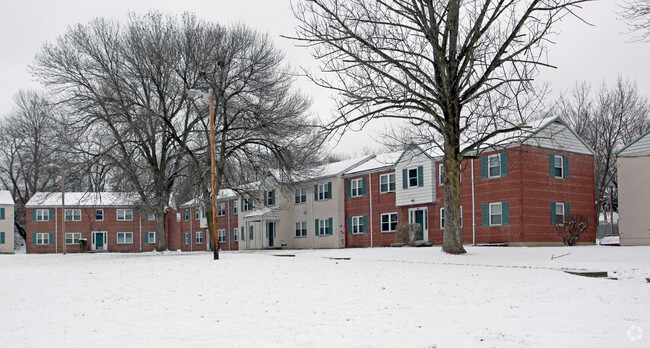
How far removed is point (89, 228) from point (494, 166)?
166 feet

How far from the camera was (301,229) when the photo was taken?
1861 inches

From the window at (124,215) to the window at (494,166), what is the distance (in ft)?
158

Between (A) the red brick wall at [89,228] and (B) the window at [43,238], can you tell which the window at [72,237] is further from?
(B) the window at [43,238]

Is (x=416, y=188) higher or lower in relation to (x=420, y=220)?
higher

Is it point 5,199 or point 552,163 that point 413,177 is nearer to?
point 552,163

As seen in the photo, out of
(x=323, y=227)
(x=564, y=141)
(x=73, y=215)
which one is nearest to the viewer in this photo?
(x=564, y=141)

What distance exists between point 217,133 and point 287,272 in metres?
18.4

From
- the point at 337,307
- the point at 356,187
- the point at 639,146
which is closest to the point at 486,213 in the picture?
the point at 639,146

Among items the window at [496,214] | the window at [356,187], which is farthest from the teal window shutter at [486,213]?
the window at [356,187]

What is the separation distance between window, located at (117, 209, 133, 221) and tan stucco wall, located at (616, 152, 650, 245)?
53924 mm

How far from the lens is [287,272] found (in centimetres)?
1714

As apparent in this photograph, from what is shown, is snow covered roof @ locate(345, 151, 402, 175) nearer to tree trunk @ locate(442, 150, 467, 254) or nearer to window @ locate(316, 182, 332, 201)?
window @ locate(316, 182, 332, 201)

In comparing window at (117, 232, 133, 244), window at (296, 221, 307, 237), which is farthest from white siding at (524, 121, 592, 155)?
window at (117, 232, 133, 244)

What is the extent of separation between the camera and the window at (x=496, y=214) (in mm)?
31547
